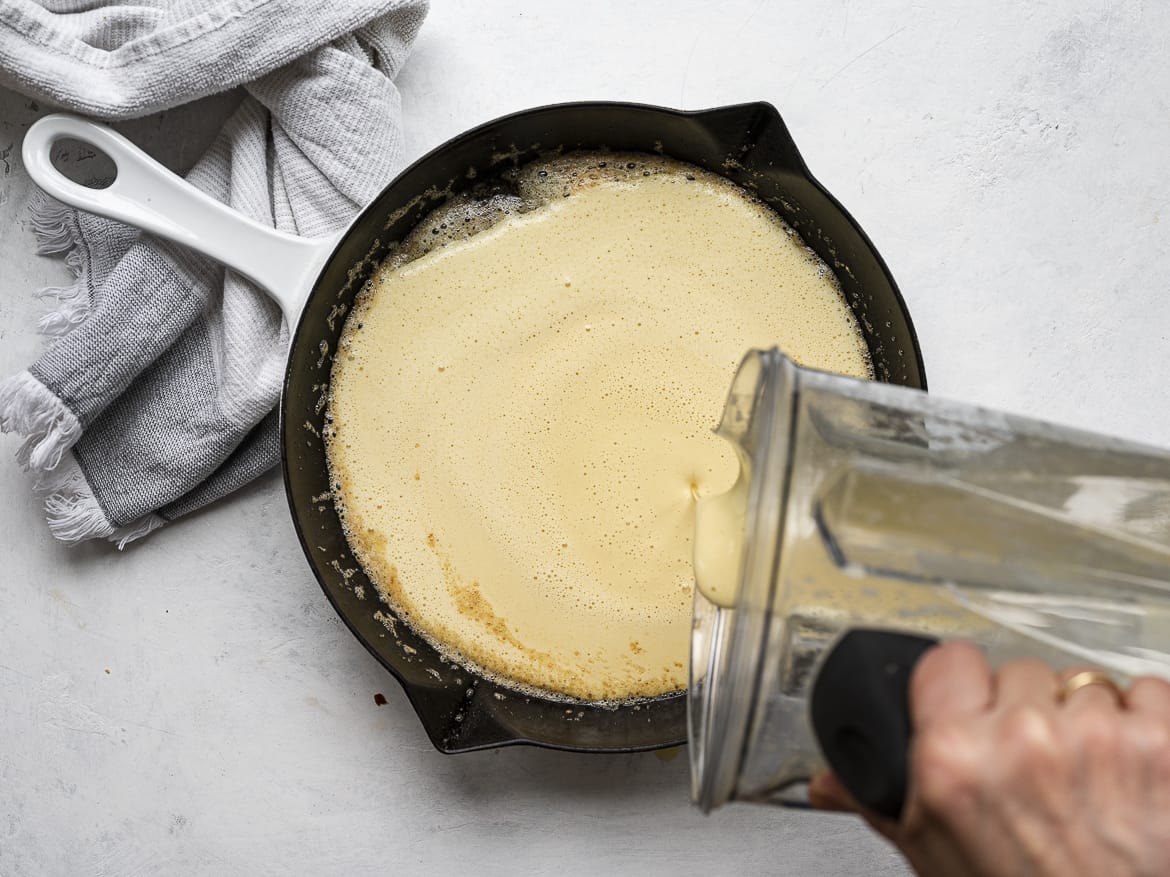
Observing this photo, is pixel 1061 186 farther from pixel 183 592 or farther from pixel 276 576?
pixel 183 592

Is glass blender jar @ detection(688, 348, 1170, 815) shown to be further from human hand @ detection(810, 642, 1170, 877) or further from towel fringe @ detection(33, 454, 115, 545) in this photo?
towel fringe @ detection(33, 454, 115, 545)

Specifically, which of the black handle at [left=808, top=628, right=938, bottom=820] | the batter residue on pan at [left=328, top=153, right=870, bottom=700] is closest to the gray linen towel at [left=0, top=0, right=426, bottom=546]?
the batter residue on pan at [left=328, top=153, right=870, bottom=700]

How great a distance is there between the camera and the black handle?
578 millimetres

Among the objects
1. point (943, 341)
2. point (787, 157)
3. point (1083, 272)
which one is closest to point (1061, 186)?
point (1083, 272)

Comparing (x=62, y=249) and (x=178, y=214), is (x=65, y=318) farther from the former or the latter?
(x=178, y=214)

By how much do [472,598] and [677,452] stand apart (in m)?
0.35

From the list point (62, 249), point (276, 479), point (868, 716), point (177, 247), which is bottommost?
point (276, 479)

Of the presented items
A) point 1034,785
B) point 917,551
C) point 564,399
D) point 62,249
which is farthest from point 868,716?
point 62,249

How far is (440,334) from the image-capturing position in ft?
4.36

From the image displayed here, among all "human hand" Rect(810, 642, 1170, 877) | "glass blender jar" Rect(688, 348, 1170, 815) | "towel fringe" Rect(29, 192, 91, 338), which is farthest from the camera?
"towel fringe" Rect(29, 192, 91, 338)

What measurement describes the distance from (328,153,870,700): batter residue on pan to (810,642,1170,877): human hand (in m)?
0.73

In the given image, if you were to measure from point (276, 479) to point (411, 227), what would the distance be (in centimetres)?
40

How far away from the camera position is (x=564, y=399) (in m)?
1.32

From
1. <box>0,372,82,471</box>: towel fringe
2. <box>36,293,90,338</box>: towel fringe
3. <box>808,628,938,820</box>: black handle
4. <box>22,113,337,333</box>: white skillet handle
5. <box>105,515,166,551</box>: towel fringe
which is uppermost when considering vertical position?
<box>808,628,938,820</box>: black handle
